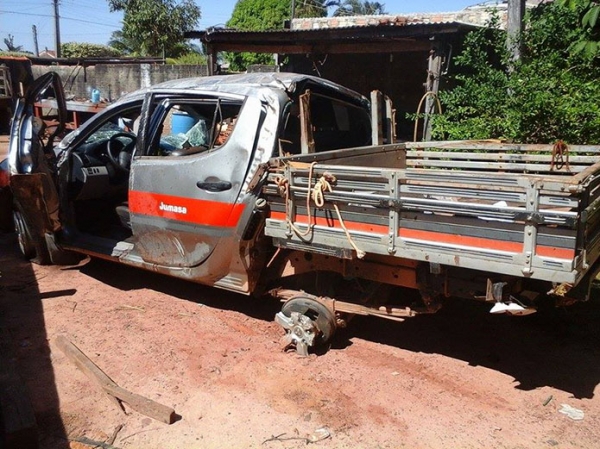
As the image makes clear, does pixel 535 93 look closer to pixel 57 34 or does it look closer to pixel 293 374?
pixel 293 374

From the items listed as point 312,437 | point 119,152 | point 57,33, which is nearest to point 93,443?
point 312,437

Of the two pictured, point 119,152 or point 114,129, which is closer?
point 119,152

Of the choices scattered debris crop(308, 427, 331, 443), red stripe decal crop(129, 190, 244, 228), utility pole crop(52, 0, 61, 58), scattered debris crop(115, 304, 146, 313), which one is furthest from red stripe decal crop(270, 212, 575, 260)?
utility pole crop(52, 0, 61, 58)

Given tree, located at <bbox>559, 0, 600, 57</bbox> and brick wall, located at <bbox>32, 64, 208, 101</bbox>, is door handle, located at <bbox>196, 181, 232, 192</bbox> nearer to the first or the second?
tree, located at <bbox>559, 0, 600, 57</bbox>

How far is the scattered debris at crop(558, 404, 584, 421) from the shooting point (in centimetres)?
334

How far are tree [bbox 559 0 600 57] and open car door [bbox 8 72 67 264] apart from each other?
186 inches

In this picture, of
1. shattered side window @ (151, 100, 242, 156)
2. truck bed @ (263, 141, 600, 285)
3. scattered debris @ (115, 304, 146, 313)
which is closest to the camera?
truck bed @ (263, 141, 600, 285)

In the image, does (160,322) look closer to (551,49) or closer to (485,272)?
(485,272)

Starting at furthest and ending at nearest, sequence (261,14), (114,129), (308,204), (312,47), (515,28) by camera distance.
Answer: (261,14) < (312,47) < (515,28) < (114,129) < (308,204)

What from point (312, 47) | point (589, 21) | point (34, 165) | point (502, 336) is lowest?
point (502, 336)

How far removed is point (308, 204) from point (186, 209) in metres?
1.23

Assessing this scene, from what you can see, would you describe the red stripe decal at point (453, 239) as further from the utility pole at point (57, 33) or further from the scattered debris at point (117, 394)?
the utility pole at point (57, 33)

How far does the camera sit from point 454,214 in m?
3.20

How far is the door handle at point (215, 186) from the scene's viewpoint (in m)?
4.21
